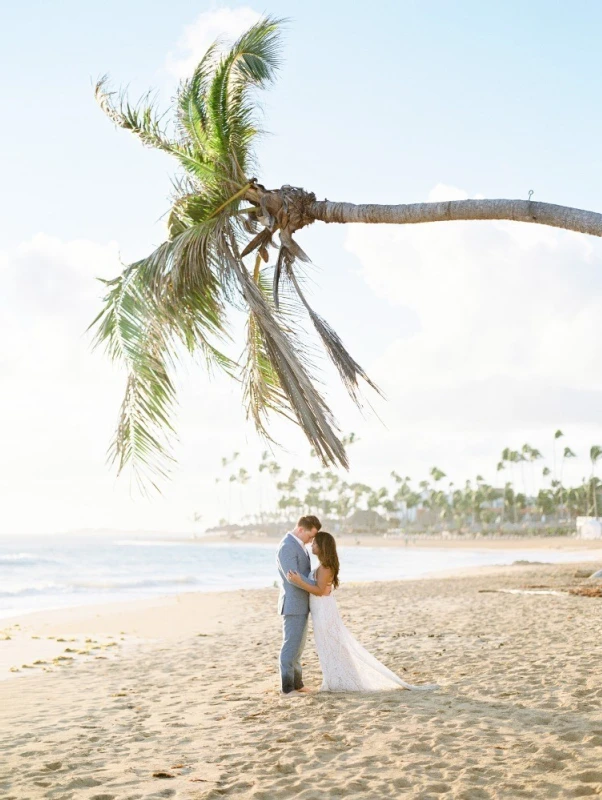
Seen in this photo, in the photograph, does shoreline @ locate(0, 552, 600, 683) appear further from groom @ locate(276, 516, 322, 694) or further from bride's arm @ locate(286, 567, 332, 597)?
bride's arm @ locate(286, 567, 332, 597)

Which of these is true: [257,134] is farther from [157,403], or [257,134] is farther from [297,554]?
[297,554]

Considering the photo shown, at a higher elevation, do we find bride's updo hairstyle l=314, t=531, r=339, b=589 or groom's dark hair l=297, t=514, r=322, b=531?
groom's dark hair l=297, t=514, r=322, b=531

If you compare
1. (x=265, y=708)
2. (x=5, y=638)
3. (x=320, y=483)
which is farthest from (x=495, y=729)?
(x=320, y=483)

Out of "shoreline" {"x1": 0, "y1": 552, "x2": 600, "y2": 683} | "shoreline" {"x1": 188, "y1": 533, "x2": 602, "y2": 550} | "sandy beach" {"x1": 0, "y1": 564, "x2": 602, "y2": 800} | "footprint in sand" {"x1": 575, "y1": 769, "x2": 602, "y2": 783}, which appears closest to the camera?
"footprint in sand" {"x1": 575, "y1": 769, "x2": 602, "y2": 783}

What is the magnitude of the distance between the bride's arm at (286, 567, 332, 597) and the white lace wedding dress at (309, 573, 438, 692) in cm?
14

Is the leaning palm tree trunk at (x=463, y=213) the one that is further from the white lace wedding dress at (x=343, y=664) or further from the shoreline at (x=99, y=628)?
the shoreline at (x=99, y=628)

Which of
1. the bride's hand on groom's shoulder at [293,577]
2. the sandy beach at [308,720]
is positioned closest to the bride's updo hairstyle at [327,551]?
the bride's hand on groom's shoulder at [293,577]

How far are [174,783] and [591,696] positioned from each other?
338cm

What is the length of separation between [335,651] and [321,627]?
227mm

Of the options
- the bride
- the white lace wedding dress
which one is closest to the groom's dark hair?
the bride

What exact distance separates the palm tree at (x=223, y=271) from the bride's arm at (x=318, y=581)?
144 cm

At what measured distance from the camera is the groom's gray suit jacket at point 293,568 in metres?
6.68

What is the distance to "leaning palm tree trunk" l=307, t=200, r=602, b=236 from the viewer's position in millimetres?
4035

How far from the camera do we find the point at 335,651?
21.7ft
